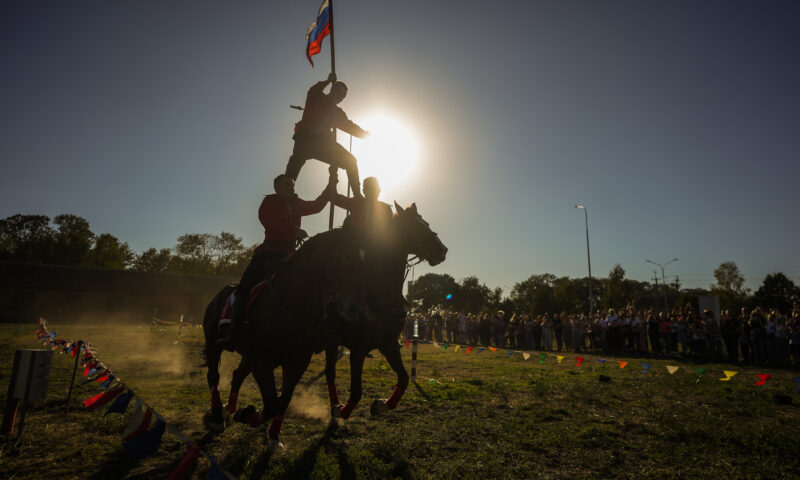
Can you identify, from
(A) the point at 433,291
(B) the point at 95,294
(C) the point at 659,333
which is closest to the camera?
(C) the point at 659,333

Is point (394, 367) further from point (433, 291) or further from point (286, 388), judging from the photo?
point (433, 291)

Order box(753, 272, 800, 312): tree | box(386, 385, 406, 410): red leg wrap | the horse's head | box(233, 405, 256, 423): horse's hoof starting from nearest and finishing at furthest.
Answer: box(233, 405, 256, 423): horse's hoof
box(386, 385, 406, 410): red leg wrap
the horse's head
box(753, 272, 800, 312): tree

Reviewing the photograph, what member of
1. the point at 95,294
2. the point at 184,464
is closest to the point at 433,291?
the point at 95,294

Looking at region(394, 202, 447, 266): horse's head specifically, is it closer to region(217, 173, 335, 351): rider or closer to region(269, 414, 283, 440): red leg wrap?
region(217, 173, 335, 351): rider

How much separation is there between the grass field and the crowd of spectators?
8.38 m

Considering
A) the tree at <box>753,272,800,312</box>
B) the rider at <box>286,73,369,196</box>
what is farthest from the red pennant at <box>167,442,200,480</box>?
the tree at <box>753,272,800,312</box>

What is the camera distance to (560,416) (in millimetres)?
6848

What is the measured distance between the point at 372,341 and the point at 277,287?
1759 mm

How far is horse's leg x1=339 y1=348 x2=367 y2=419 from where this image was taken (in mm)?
5531

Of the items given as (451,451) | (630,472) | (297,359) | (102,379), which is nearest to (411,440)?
(451,451)

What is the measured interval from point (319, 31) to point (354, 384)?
825 cm

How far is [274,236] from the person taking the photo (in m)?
5.16

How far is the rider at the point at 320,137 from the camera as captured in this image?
603 centimetres

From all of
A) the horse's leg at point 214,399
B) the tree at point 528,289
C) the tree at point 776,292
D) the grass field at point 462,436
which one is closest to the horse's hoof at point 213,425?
the horse's leg at point 214,399
